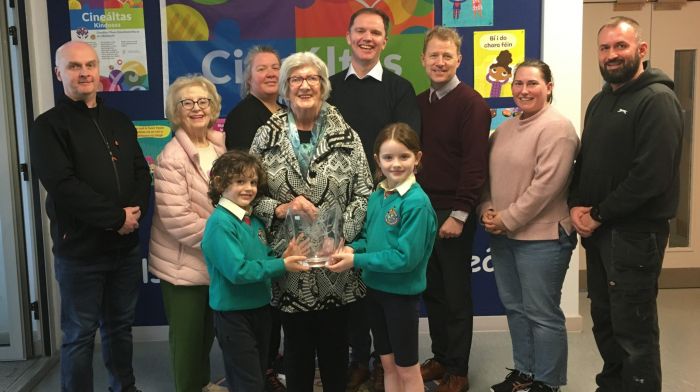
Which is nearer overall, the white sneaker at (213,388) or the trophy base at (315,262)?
the trophy base at (315,262)

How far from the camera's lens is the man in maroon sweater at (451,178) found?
2650 millimetres

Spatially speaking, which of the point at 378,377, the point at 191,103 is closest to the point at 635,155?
the point at 378,377

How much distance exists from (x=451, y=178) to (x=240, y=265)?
3.65 ft

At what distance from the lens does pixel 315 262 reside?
6.74ft

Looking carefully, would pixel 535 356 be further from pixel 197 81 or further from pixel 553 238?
pixel 197 81

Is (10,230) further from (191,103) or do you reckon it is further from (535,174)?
(535,174)

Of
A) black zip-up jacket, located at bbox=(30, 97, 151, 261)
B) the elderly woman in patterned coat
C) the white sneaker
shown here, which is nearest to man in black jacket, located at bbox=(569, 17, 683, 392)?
the elderly woman in patterned coat

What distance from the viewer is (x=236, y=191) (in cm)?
208

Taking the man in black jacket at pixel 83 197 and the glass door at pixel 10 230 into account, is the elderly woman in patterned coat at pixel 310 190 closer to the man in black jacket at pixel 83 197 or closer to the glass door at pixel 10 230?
the man in black jacket at pixel 83 197

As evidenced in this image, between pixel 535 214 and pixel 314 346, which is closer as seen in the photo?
pixel 314 346

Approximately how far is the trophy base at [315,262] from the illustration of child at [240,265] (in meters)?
0.02

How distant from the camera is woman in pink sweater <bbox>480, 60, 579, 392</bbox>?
8.23ft

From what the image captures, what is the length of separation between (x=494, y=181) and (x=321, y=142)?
895 millimetres

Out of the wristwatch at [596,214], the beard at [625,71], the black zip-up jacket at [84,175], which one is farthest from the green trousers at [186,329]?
the beard at [625,71]
